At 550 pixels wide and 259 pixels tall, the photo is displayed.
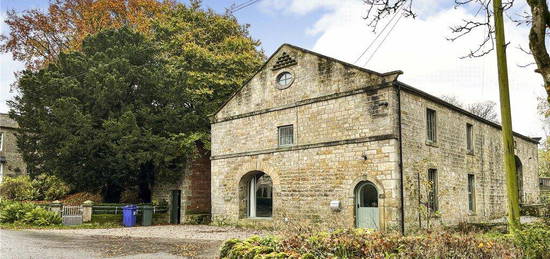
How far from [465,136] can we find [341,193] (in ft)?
23.0

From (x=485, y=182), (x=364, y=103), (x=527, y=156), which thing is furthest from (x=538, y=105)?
(x=364, y=103)

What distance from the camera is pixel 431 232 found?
768cm

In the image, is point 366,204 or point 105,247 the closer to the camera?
point 105,247

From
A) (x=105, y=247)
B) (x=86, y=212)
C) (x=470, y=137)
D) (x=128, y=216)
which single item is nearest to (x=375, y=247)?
(x=105, y=247)

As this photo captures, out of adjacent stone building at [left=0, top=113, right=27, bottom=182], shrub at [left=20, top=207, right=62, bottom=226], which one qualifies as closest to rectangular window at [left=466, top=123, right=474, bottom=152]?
shrub at [left=20, top=207, right=62, bottom=226]

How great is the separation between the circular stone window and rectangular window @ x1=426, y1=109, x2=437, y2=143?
5645 mm

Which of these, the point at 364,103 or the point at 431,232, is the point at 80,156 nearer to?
the point at 364,103

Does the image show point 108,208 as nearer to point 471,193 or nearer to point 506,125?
point 471,193

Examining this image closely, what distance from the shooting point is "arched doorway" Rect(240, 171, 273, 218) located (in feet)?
67.2

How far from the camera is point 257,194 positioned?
20.8 m

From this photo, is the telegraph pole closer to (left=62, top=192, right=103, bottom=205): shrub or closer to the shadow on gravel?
the shadow on gravel

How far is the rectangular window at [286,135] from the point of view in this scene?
1892cm

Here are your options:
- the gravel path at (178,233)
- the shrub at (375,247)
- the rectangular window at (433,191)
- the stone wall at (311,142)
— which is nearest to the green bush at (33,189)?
the gravel path at (178,233)

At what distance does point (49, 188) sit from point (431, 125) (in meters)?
23.9
